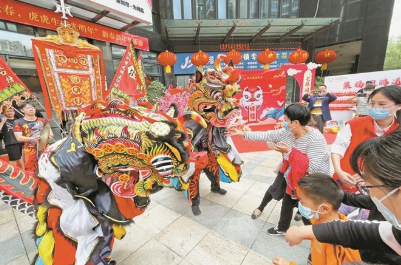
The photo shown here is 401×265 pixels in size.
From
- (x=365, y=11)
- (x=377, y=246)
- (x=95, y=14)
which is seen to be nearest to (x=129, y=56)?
(x=377, y=246)

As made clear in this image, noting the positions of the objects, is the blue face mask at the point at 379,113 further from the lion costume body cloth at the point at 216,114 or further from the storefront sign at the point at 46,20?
the storefront sign at the point at 46,20

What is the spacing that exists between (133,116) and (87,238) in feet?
2.84

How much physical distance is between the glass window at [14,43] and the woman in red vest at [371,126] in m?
7.26

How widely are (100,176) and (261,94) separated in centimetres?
669

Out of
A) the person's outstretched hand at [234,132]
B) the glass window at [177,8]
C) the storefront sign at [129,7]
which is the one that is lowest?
the person's outstretched hand at [234,132]

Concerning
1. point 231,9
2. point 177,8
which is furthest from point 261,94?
point 177,8

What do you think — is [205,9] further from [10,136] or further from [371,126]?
[371,126]

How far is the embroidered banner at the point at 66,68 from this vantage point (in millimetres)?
1663

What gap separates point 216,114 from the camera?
237 centimetres

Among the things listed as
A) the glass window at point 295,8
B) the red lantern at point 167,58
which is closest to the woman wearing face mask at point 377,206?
the red lantern at point 167,58

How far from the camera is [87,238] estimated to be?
3.71 ft

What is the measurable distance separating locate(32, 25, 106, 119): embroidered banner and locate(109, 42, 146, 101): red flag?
0.32 metres

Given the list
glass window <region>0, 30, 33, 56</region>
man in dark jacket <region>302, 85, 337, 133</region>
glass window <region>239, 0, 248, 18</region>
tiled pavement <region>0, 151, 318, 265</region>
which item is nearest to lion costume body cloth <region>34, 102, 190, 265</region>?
tiled pavement <region>0, 151, 318, 265</region>

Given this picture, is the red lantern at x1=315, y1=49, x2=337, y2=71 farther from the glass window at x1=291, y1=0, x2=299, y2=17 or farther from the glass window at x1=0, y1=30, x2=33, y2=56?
the glass window at x1=0, y1=30, x2=33, y2=56
